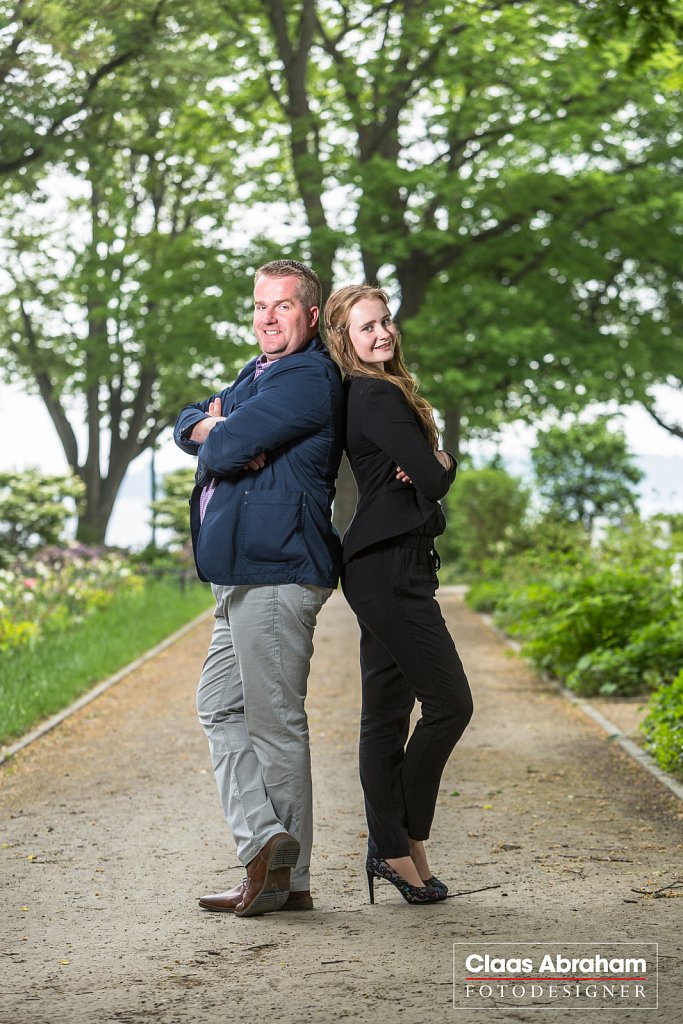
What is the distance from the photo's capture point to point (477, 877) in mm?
5148

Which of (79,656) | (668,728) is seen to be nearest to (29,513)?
(79,656)

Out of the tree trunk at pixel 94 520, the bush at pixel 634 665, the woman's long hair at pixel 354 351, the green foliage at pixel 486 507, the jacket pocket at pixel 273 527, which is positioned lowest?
the bush at pixel 634 665

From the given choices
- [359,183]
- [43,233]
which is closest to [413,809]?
[359,183]

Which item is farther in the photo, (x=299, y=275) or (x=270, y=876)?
(x=299, y=275)

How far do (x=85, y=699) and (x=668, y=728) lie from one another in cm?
506

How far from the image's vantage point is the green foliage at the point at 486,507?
23.7m

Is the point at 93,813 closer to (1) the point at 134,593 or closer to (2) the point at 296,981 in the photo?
(2) the point at 296,981

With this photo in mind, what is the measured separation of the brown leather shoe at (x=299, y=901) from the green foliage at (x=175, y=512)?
24725mm

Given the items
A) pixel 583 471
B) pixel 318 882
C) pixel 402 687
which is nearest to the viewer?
pixel 402 687

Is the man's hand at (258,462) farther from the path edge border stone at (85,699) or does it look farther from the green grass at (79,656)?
the green grass at (79,656)

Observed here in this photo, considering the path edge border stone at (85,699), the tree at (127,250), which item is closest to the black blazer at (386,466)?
the path edge border stone at (85,699)

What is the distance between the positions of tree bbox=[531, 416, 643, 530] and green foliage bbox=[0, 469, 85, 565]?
9.72m

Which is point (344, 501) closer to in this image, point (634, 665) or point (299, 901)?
point (634, 665)

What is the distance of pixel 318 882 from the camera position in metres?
5.14
